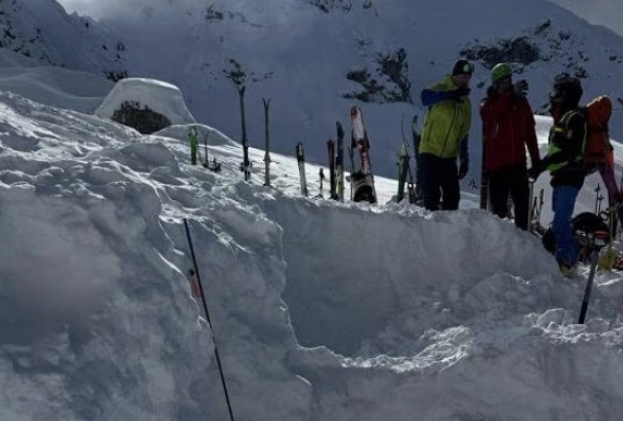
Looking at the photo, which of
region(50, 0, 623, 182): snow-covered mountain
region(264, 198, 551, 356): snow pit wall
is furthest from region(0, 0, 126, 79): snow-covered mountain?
region(264, 198, 551, 356): snow pit wall

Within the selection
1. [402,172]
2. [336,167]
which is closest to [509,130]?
[402,172]

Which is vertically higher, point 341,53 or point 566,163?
point 341,53

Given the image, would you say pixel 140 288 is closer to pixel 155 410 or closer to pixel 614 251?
pixel 155 410

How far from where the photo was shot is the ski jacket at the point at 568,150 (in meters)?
5.34

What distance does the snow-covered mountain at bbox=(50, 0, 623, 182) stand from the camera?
50.8 metres

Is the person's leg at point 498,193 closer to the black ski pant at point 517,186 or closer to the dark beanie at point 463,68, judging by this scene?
the black ski pant at point 517,186

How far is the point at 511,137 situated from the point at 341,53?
54.5m

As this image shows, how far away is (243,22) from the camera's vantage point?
194ft

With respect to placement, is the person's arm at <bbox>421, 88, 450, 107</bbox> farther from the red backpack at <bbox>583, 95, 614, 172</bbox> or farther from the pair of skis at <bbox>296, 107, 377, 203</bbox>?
the pair of skis at <bbox>296, 107, 377, 203</bbox>

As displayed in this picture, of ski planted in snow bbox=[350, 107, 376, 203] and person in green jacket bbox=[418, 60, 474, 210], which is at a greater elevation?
person in green jacket bbox=[418, 60, 474, 210]

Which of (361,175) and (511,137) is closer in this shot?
(511,137)

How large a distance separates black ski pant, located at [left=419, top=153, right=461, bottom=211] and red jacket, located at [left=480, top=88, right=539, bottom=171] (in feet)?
1.27

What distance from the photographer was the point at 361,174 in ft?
33.4

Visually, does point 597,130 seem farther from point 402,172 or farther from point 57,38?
point 57,38
